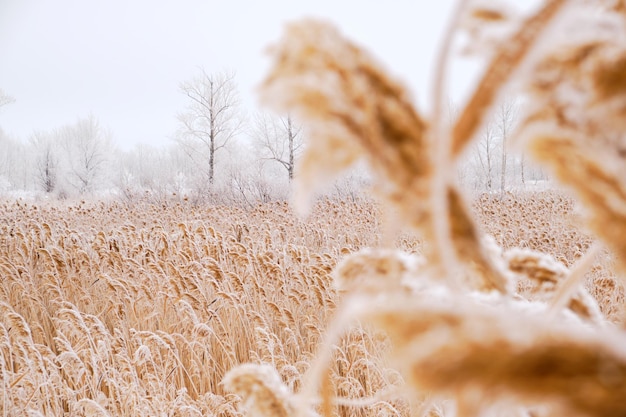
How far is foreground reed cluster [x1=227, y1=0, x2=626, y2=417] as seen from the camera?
0.52 ft

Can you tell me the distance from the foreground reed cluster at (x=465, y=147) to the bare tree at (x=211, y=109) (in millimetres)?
23203

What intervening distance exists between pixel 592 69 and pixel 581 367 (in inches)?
6.4

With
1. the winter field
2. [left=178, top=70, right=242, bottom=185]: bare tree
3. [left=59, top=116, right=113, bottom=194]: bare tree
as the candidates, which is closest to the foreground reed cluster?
the winter field

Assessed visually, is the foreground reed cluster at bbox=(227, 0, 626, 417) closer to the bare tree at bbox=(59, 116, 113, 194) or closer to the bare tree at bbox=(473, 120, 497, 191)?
the bare tree at bbox=(473, 120, 497, 191)

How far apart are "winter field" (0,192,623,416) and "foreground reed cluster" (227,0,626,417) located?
0.18ft

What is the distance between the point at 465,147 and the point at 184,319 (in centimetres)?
250

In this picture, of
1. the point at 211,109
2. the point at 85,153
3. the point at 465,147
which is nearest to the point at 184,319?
the point at 465,147

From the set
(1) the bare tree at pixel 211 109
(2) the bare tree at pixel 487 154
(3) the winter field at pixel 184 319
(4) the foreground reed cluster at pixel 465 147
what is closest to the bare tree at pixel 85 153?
(1) the bare tree at pixel 211 109

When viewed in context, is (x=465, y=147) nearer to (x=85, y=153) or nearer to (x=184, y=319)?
(x=184, y=319)

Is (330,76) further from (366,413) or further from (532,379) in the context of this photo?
(366,413)

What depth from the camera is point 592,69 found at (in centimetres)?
24

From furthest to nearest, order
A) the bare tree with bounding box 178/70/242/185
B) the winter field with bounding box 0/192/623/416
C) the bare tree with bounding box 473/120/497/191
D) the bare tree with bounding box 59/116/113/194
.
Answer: the bare tree with bounding box 59/116/113/194 → the bare tree with bounding box 178/70/242/185 → the bare tree with bounding box 473/120/497/191 → the winter field with bounding box 0/192/623/416

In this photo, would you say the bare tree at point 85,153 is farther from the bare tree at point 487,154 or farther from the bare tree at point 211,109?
the bare tree at point 487,154

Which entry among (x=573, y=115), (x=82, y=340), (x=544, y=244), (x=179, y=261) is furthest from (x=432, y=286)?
(x=544, y=244)
